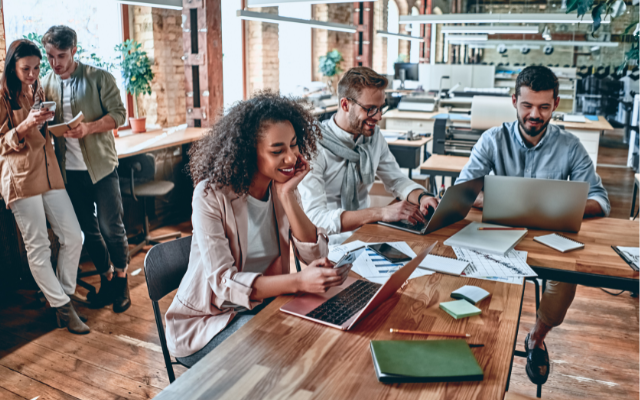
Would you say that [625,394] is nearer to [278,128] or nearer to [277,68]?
[278,128]

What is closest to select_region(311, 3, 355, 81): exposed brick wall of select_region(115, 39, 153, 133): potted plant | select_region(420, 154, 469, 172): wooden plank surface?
select_region(115, 39, 153, 133): potted plant

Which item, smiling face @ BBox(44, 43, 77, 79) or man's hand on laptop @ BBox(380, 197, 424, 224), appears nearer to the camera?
man's hand on laptop @ BBox(380, 197, 424, 224)

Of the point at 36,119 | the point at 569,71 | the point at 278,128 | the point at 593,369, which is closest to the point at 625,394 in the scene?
the point at 593,369

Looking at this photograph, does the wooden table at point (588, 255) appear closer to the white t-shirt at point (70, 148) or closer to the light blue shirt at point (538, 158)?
the light blue shirt at point (538, 158)

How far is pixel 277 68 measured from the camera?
24.2ft

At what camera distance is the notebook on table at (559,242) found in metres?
1.91

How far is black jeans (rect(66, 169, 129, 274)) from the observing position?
3.12 m

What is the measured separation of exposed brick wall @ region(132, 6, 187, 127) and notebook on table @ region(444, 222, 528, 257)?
12.1ft

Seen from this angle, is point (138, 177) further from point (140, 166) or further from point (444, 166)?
point (444, 166)

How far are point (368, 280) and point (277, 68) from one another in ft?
20.2

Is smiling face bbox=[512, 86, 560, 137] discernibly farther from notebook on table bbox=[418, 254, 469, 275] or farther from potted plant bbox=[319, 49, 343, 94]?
potted plant bbox=[319, 49, 343, 94]

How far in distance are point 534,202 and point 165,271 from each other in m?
1.39

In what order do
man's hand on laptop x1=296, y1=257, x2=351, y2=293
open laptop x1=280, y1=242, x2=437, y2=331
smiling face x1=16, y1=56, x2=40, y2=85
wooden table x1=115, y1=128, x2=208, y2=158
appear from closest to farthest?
open laptop x1=280, y1=242, x2=437, y2=331
man's hand on laptop x1=296, y1=257, x2=351, y2=293
smiling face x1=16, y1=56, x2=40, y2=85
wooden table x1=115, y1=128, x2=208, y2=158

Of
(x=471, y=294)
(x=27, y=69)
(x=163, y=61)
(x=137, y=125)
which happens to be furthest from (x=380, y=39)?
(x=471, y=294)
